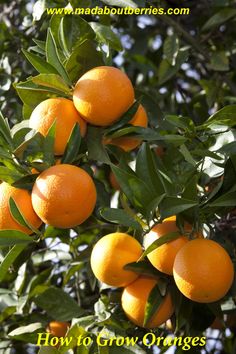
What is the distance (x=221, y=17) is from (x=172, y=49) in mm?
257

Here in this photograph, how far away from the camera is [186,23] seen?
3.09 metres

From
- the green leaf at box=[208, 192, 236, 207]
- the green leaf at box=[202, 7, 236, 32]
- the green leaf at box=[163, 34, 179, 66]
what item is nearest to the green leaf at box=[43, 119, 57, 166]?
the green leaf at box=[208, 192, 236, 207]

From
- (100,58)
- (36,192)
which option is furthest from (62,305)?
(100,58)

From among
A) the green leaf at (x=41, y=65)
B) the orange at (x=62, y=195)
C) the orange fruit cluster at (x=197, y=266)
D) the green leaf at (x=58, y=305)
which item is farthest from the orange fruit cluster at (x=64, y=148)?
the green leaf at (x=58, y=305)

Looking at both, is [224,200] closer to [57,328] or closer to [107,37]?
[107,37]

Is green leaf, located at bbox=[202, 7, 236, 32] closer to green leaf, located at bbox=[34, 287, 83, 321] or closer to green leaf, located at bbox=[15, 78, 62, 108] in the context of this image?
green leaf, located at bbox=[15, 78, 62, 108]

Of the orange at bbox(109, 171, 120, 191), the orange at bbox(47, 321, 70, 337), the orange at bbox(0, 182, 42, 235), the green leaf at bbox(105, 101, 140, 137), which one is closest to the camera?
the orange at bbox(0, 182, 42, 235)

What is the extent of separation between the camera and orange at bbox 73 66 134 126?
1648 mm

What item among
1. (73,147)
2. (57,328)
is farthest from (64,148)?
(57,328)

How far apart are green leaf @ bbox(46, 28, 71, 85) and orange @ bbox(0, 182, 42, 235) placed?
343 mm

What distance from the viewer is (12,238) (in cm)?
159

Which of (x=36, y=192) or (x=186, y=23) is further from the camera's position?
(x=186, y=23)

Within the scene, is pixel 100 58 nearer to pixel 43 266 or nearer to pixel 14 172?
pixel 14 172

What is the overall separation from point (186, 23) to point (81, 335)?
177cm
